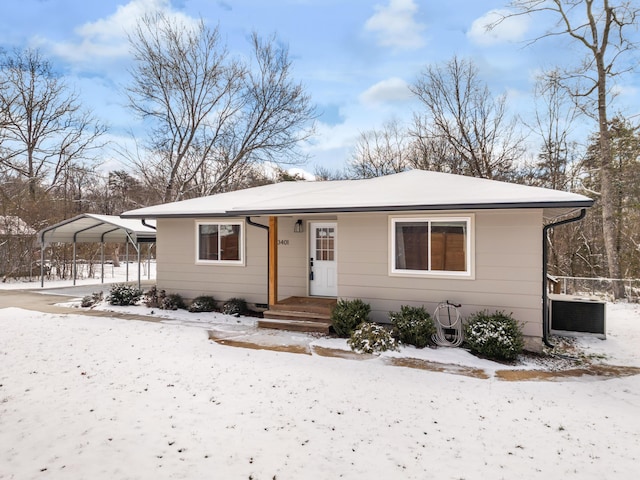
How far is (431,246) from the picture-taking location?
6836 millimetres

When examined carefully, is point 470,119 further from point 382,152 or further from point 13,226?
point 13,226

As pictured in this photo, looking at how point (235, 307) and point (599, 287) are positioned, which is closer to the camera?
point (235, 307)

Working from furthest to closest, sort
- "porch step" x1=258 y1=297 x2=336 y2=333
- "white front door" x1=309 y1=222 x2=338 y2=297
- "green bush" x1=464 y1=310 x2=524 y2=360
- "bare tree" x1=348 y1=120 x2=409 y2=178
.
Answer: "bare tree" x1=348 y1=120 x2=409 y2=178 < "white front door" x1=309 y1=222 x2=338 y2=297 < "porch step" x1=258 y1=297 x2=336 y2=333 < "green bush" x1=464 y1=310 x2=524 y2=360

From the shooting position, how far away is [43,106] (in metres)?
19.2

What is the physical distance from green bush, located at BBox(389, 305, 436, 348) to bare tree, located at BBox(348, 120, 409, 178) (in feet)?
52.0

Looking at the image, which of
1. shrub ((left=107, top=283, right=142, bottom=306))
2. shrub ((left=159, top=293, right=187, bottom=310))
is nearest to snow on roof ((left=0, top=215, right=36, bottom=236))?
shrub ((left=107, top=283, right=142, bottom=306))

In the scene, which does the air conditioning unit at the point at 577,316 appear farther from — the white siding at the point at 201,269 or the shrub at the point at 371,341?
the white siding at the point at 201,269

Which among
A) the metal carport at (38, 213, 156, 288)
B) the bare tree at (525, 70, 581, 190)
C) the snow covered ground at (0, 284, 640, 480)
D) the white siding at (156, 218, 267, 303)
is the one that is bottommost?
the snow covered ground at (0, 284, 640, 480)

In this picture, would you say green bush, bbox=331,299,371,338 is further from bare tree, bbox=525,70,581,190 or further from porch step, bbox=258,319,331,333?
bare tree, bbox=525,70,581,190

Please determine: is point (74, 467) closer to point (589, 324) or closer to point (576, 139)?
point (589, 324)

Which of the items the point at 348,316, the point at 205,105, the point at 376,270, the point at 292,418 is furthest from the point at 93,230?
the point at 292,418

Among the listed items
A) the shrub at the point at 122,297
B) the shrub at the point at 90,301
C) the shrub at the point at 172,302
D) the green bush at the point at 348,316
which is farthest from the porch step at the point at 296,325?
the shrub at the point at 90,301

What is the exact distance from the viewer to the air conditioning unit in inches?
289

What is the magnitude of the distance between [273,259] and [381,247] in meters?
2.50
